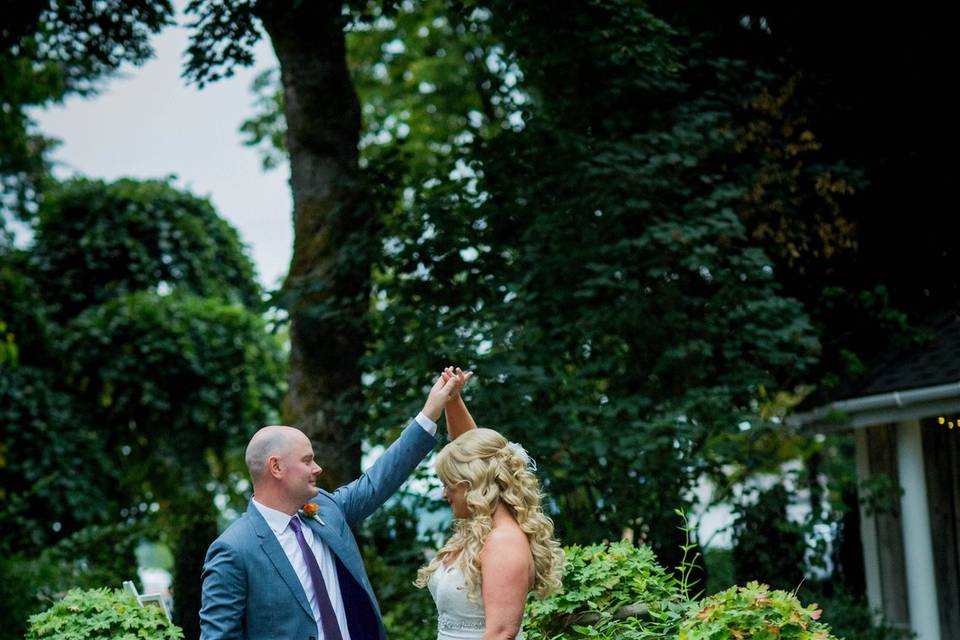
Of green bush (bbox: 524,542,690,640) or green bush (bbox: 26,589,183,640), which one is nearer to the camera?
green bush (bbox: 524,542,690,640)

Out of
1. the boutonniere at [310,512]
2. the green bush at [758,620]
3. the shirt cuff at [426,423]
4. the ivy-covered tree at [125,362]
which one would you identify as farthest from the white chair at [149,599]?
the ivy-covered tree at [125,362]

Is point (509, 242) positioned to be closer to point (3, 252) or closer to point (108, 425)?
point (108, 425)

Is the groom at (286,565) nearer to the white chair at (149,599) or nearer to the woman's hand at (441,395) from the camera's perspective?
the woman's hand at (441,395)

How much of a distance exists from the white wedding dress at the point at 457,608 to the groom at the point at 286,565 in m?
0.26

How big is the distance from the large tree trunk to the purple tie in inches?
191

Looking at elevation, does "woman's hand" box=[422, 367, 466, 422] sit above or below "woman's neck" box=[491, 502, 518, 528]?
above

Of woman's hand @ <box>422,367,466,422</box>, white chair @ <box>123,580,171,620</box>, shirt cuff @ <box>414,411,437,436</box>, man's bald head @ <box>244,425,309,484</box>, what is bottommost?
white chair @ <box>123,580,171,620</box>

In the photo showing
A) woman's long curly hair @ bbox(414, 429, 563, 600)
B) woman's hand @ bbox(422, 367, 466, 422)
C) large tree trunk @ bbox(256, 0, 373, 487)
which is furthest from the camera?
large tree trunk @ bbox(256, 0, 373, 487)

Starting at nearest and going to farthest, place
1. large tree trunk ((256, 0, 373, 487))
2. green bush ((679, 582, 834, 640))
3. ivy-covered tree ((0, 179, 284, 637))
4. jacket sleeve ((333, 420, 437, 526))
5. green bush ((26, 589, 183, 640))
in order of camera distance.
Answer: green bush ((679, 582, 834, 640))
jacket sleeve ((333, 420, 437, 526))
green bush ((26, 589, 183, 640))
large tree trunk ((256, 0, 373, 487))
ivy-covered tree ((0, 179, 284, 637))

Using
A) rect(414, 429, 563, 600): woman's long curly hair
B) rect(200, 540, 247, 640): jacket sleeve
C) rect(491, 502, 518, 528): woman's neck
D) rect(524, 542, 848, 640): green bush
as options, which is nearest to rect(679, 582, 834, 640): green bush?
rect(524, 542, 848, 640): green bush

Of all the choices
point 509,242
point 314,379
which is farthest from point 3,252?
point 509,242

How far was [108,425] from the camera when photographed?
19.4 m

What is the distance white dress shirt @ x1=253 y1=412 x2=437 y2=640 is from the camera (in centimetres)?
423

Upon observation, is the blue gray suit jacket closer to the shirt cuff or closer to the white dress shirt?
the white dress shirt
